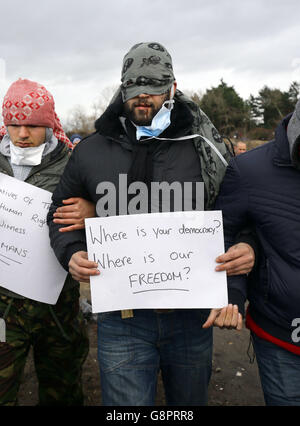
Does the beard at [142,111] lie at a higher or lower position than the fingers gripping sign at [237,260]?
higher

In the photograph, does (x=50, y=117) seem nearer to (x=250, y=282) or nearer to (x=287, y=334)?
(x=250, y=282)

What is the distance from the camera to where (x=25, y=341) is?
2.44 m

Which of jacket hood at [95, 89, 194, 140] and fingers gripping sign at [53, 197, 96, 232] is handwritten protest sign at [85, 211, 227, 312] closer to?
fingers gripping sign at [53, 197, 96, 232]

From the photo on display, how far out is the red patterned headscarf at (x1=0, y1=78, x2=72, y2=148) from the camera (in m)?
2.36

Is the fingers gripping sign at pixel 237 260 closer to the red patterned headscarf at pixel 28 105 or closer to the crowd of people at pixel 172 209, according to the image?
the crowd of people at pixel 172 209

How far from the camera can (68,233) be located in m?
2.13

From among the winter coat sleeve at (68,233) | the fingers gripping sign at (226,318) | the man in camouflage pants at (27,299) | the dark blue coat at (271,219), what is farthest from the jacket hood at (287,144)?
the man in camouflage pants at (27,299)

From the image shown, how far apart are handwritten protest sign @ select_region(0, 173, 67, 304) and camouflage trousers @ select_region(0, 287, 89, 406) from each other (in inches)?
5.4

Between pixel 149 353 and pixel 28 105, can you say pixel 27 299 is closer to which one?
pixel 149 353

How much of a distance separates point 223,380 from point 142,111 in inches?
106

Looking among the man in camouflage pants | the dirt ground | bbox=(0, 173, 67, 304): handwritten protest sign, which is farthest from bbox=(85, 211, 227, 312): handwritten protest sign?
the dirt ground

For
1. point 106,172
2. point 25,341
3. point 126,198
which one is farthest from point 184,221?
point 25,341

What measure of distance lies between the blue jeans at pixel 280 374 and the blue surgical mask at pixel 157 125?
1065 mm

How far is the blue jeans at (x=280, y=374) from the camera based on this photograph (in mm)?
1903
